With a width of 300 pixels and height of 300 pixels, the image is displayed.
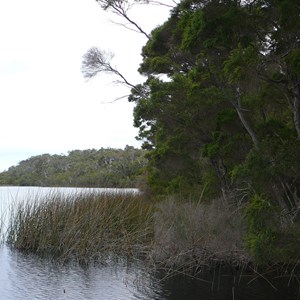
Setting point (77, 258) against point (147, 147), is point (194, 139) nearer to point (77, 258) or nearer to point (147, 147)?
point (77, 258)

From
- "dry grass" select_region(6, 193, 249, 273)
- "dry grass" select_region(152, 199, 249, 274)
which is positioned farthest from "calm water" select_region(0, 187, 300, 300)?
"dry grass" select_region(6, 193, 249, 273)

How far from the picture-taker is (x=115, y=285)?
1026 cm

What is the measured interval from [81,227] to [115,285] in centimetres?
305

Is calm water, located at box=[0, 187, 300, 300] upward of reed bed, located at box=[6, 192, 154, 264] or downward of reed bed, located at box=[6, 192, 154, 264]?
downward

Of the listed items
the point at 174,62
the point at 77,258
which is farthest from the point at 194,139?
the point at 77,258

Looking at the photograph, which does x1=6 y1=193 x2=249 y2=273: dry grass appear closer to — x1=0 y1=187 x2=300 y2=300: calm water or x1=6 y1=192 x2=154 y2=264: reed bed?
x1=6 y1=192 x2=154 y2=264: reed bed

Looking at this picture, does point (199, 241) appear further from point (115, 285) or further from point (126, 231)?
point (126, 231)

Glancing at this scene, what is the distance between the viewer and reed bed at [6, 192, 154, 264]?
41.8ft

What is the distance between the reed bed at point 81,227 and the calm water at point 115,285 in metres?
0.87

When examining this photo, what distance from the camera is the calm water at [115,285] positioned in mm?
9367

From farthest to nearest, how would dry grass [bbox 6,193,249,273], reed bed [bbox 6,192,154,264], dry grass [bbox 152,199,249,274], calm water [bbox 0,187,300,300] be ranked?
1. reed bed [bbox 6,192,154,264]
2. dry grass [bbox 6,193,249,273]
3. dry grass [bbox 152,199,249,274]
4. calm water [bbox 0,187,300,300]

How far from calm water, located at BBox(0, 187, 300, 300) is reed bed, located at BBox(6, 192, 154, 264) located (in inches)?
34.2

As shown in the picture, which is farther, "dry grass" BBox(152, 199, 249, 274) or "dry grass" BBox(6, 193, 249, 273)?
"dry grass" BBox(6, 193, 249, 273)

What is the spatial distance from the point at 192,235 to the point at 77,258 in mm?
3577
